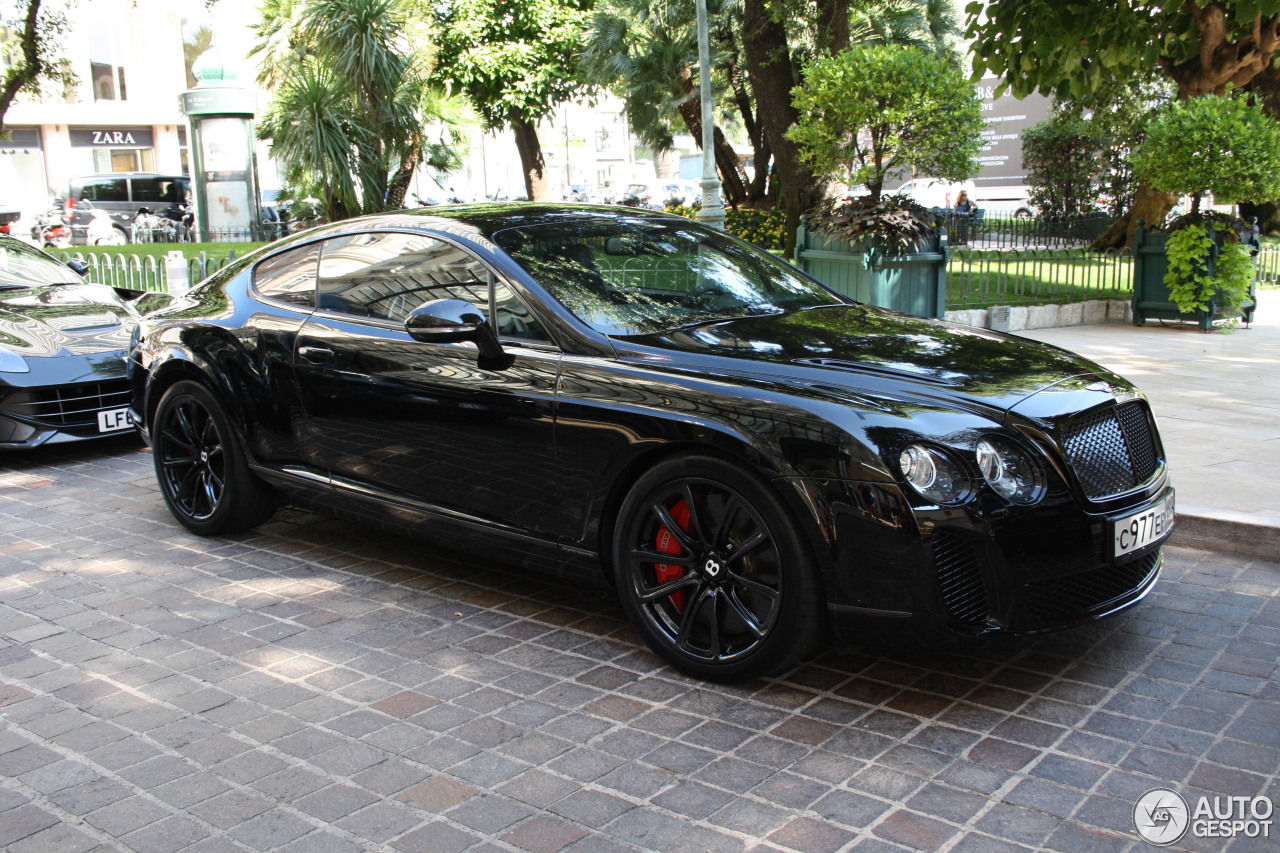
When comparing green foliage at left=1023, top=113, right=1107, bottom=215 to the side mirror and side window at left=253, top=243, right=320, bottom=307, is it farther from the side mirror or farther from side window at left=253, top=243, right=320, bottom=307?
the side mirror

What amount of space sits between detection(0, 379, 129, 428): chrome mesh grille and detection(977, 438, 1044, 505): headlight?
5.76 metres

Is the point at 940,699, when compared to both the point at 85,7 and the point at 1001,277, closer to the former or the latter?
the point at 1001,277

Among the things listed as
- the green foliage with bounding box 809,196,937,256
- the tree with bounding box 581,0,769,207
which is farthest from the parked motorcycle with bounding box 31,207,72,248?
the green foliage with bounding box 809,196,937,256

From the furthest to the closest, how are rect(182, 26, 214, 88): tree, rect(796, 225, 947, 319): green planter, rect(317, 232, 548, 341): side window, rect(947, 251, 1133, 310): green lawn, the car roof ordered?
rect(182, 26, 214, 88): tree
rect(947, 251, 1133, 310): green lawn
rect(796, 225, 947, 319): green planter
the car roof
rect(317, 232, 548, 341): side window

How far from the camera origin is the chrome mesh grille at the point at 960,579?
328 cm

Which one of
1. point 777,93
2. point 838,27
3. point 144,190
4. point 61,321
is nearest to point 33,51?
→ point 777,93

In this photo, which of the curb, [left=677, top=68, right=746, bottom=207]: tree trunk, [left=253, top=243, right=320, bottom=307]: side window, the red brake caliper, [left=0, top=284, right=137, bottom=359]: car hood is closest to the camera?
the red brake caliper

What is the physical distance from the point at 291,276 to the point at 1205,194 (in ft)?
34.7

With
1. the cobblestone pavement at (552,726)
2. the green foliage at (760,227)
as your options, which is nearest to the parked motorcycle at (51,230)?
the green foliage at (760,227)

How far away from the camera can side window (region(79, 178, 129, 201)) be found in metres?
34.2

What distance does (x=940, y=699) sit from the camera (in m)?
Answer: 3.64

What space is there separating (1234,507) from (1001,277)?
806 cm

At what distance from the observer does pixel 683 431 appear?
12.0 ft

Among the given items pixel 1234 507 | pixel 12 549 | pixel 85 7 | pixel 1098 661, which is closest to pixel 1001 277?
pixel 1234 507
